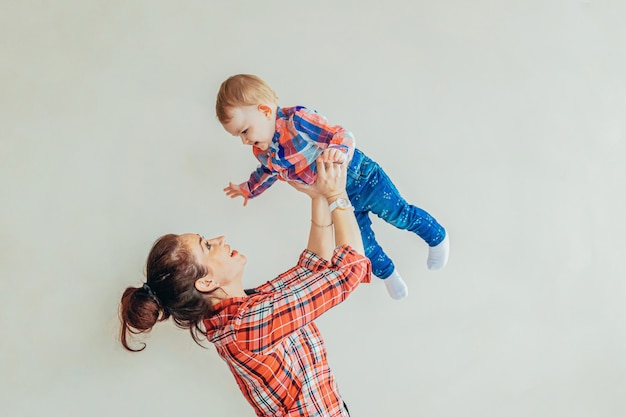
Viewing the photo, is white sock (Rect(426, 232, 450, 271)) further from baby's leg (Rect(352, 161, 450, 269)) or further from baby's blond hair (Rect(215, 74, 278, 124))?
baby's blond hair (Rect(215, 74, 278, 124))

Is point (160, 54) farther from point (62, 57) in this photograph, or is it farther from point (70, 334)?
point (70, 334)

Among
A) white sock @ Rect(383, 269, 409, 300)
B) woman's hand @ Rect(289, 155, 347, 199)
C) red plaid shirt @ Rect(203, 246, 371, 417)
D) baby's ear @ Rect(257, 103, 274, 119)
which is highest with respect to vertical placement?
baby's ear @ Rect(257, 103, 274, 119)

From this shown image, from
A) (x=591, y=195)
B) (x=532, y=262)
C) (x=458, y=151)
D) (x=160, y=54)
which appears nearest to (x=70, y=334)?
(x=160, y=54)

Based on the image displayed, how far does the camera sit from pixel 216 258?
1.52 m

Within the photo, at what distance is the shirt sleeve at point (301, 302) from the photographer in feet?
4.57

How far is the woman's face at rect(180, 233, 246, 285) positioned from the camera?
58.7 inches

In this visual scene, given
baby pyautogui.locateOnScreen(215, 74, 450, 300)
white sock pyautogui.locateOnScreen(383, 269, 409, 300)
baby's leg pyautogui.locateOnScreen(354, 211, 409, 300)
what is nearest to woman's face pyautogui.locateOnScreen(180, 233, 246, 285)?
baby pyautogui.locateOnScreen(215, 74, 450, 300)

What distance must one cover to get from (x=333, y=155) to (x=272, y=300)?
0.36 meters

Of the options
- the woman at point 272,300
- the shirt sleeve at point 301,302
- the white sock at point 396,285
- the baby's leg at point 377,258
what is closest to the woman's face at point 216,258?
the woman at point 272,300

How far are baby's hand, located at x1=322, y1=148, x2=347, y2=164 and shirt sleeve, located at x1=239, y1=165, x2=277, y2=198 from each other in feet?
0.99

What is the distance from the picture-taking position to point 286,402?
152 cm

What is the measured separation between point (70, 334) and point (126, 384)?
0.25 m

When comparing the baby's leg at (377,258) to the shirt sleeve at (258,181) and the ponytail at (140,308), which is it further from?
the ponytail at (140,308)

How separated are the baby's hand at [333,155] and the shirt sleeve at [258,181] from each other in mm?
300
